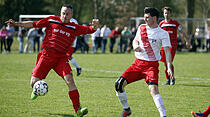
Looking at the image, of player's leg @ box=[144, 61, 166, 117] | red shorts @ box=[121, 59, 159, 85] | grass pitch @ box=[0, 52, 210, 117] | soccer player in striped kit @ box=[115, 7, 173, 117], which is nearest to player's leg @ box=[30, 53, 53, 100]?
grass pitch @ box=[0, 52, 210, 117]

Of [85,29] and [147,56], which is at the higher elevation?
[85,29]

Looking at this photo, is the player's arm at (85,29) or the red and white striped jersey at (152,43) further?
the player's arm at (85,29)

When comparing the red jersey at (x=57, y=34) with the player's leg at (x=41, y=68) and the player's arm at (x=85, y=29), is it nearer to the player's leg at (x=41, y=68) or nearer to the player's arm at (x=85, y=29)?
the player's arm at (x=85, y=29)

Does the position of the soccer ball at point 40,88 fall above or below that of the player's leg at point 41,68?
below

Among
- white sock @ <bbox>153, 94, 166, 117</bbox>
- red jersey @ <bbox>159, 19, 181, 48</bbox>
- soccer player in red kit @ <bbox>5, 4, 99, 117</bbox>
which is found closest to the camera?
white sock @ <bbox>153, 94, 166, 117</bbox>

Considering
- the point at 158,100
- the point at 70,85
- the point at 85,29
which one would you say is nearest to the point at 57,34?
the point at 85,29

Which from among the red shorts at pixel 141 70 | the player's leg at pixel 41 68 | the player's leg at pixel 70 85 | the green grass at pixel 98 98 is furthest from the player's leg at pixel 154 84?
the player's leg at pixel 41 68

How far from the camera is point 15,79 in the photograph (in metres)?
12.6

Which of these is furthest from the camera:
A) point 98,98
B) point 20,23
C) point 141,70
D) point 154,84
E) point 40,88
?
point 98,98

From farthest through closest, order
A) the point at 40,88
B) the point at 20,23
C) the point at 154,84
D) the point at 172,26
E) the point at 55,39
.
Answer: the point at 172,26
the point at 55,39
the point at 20,23
the point at 40,88
the point at 154,84

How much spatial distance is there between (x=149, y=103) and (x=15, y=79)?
5.87m

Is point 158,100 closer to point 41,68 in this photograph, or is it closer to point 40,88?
point 40,88

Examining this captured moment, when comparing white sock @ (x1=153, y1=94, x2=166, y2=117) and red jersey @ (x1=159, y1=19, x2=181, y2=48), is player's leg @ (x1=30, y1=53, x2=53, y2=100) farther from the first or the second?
red jersey @ (x1=159, y1=19, x2=181, y2=48)

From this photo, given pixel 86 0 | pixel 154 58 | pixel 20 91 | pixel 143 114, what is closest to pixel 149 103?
pixel 143 114
